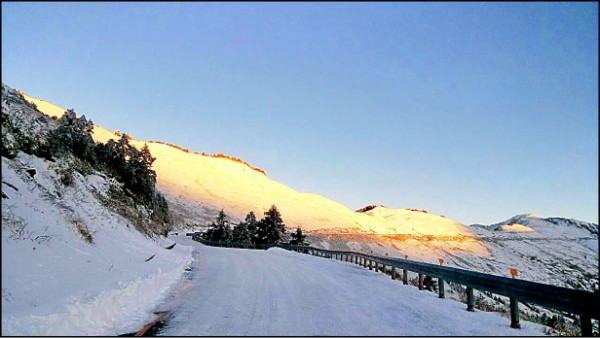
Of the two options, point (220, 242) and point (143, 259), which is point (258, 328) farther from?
point (220, 242)

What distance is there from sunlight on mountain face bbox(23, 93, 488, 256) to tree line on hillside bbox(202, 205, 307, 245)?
102 ft

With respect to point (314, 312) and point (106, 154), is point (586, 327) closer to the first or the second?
point (314, 312)

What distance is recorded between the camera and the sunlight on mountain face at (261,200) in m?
99.1

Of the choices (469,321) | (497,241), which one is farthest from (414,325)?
(497,241)

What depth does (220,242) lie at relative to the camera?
5644cm

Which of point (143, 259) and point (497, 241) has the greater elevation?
point (497, 241)

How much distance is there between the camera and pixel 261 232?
2133 inches

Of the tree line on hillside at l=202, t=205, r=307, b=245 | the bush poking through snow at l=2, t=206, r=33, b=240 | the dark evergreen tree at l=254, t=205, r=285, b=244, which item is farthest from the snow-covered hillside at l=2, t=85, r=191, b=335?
the dark evergreen tree at l=254, t=205, r=285, b=244

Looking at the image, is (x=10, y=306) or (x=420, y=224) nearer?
(x=10, y=306)

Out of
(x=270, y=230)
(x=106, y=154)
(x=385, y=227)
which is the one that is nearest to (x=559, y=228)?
(x=385, y=227)

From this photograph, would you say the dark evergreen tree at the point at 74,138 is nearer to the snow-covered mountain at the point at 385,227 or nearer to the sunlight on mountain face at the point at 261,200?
the snow-covered mountain at the point at 385,227

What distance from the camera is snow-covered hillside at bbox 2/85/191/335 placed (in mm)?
6273

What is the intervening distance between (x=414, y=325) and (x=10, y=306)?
6.51 metres

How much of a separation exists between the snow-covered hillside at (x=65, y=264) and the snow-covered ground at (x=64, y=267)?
1cm
